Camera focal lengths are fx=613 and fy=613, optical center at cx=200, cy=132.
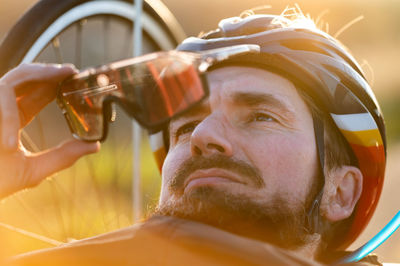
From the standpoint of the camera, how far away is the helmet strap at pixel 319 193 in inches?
79.5

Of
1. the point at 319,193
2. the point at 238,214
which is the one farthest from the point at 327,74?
the point at 238,214

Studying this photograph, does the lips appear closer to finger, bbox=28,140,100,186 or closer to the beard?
the beard

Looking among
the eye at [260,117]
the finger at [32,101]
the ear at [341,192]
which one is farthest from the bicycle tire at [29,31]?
the ear at [341,192]

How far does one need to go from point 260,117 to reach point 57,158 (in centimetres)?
71

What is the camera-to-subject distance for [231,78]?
204 centimetres

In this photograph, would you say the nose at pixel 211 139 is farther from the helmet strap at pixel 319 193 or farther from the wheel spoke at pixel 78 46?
the wheel spoke at pixel 78 46

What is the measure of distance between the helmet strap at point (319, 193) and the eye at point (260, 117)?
18cm

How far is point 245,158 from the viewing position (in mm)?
1904

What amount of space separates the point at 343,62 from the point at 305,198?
1.70 ft

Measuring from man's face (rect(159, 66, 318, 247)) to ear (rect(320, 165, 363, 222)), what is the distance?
11 cm

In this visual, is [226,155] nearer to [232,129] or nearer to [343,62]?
[232,129]

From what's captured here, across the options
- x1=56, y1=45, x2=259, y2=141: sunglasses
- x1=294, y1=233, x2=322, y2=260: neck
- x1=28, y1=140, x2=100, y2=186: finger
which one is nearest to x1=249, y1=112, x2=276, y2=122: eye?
x1=56, y1=45, x2=259, y2=141: sunglasses

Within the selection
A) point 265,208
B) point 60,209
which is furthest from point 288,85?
point 60,209

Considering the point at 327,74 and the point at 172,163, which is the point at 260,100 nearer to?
the point at 327,74
